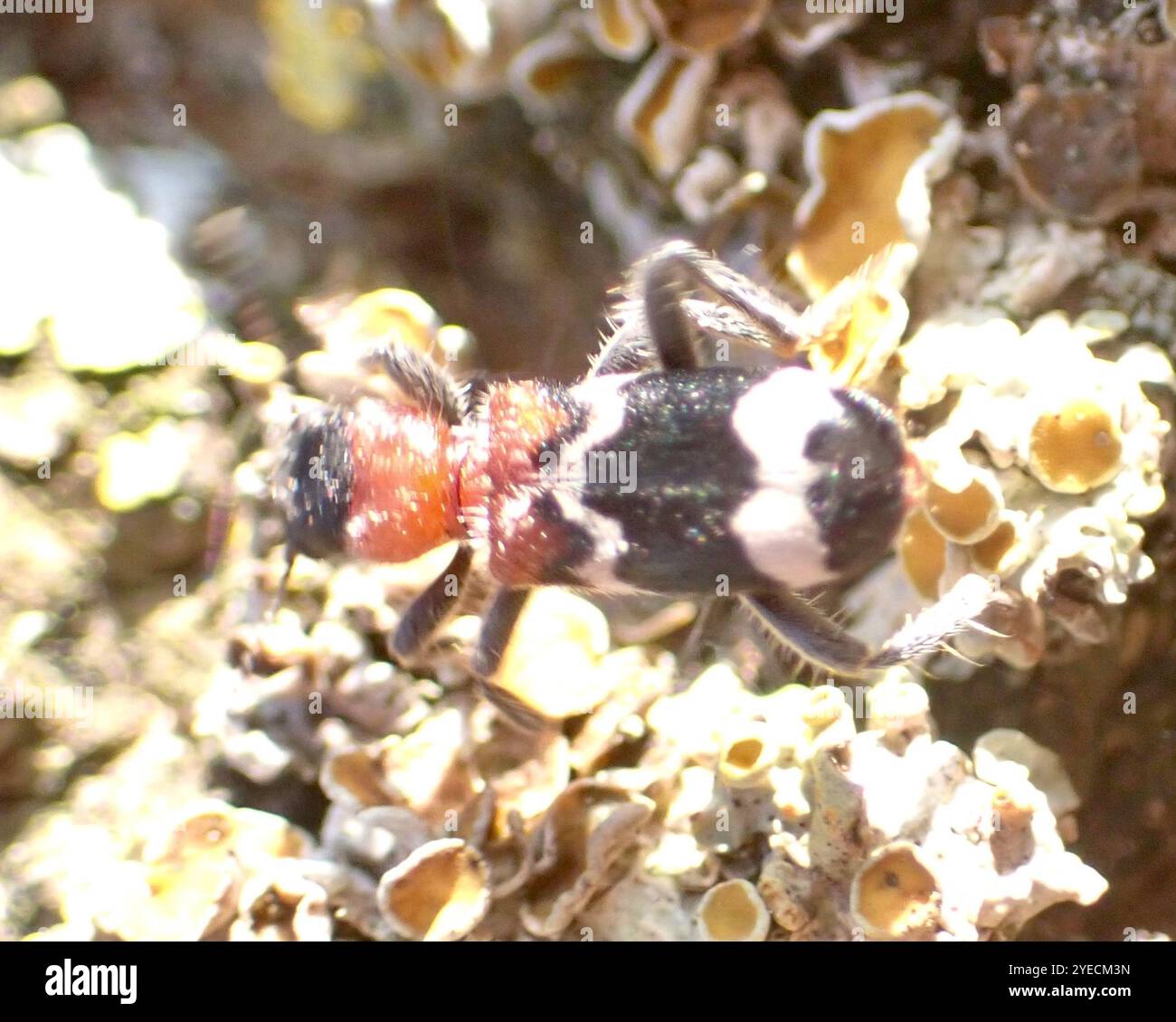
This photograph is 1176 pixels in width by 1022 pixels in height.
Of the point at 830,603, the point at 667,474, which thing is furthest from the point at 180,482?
the point at 830,603

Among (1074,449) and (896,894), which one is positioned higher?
(1074,449)

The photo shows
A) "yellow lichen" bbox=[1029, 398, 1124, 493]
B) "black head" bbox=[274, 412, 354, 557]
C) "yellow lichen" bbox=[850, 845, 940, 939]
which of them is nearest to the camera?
"yellow lichen" bbox=[850, 845, 940, 939]

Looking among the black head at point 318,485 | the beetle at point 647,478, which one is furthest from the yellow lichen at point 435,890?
the black head at point 318,485

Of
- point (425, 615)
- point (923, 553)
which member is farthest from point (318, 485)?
point (923, 553)

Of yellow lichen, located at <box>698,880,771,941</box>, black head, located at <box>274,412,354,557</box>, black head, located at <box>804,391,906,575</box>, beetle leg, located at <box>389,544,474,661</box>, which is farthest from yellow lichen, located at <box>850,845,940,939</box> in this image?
black head, located at <box>274,412,354,557</box>

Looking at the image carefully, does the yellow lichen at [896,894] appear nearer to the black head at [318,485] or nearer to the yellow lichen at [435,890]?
the yellow lichen at [435,890]

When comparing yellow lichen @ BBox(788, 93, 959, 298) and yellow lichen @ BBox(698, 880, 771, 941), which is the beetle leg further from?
yellow lichen @ BBox(788, 93, 959, 298)

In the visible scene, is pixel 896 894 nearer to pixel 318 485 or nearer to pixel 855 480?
pixel 855 480
